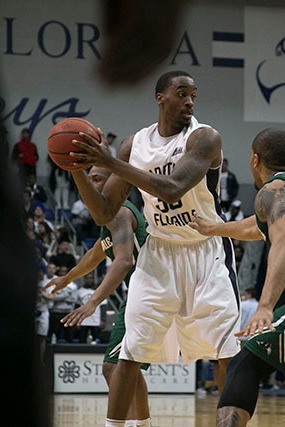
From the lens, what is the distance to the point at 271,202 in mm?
3832

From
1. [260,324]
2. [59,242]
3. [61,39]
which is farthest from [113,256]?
[61,39]

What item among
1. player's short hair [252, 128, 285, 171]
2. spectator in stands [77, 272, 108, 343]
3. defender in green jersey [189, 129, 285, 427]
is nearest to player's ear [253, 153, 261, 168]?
player's short hair [252, 128, 285, 171]

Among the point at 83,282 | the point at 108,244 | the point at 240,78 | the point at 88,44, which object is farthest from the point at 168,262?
the point at 240,78

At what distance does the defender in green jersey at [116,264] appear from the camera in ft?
17.5

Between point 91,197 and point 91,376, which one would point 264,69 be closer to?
point 91,376

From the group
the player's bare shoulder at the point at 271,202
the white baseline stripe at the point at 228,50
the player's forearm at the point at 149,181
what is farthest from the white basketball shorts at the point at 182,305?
the white baseline stripe at the point at 228,50

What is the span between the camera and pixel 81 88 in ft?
63.5

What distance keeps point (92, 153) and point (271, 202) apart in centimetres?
83

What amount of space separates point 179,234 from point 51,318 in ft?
30.3

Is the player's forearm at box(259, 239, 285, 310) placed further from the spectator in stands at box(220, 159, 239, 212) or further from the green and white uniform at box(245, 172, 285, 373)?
the spectator in stands at box(220, 159, 239, 212)

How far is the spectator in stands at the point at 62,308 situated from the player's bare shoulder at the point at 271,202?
9.94m

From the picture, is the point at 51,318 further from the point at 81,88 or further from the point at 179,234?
the point at 179,234

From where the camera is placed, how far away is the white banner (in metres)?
13.0

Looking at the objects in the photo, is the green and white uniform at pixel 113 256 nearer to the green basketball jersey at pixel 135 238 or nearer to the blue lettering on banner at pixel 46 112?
the green basketball jersey at pixel 135 238
